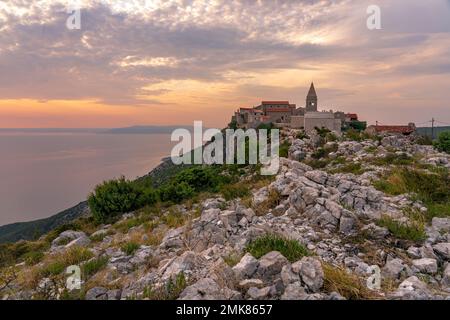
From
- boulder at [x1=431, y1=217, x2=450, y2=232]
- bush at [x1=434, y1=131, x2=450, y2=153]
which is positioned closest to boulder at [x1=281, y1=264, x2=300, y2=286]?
boulder at [x1=431, y1=217, x2=450, y2=232]

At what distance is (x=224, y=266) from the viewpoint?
4.61m

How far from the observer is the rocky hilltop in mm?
4250

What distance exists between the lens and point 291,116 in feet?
179

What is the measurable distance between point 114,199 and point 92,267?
12.1 meters

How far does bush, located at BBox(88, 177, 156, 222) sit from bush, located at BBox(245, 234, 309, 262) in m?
13.9

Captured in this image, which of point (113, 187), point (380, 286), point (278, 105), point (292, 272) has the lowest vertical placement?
point (113, 187)

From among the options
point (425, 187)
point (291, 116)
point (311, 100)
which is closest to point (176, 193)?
point (425, 187)

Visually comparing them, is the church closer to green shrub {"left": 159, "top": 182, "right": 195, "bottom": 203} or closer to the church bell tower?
the church bell tower

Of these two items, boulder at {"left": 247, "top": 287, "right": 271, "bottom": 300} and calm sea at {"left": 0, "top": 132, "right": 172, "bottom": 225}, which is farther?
calm sea at {"left": 0, "top": 132, "right": 172, "bottom": 225}

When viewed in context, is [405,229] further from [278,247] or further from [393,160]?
[393,160]

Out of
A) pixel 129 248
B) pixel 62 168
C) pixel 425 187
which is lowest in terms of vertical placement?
pixel 62 168
